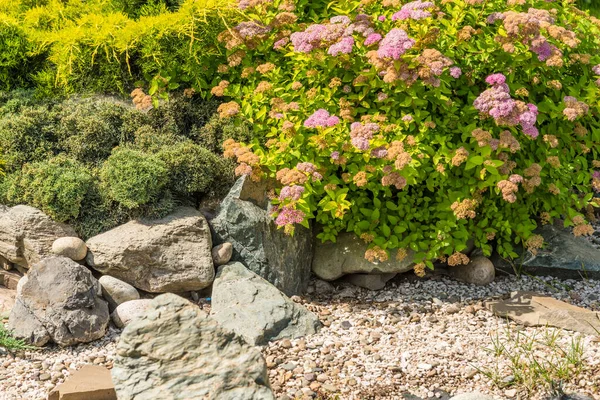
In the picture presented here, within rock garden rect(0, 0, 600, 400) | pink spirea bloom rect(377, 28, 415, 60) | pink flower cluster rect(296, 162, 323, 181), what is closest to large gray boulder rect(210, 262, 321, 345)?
rock garden rect(0, 0, 600, 400)

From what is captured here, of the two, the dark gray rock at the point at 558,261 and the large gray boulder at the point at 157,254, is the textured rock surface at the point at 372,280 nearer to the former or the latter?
the dark gray rock at the point at 558,261

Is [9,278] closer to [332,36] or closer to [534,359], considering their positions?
[332,36]

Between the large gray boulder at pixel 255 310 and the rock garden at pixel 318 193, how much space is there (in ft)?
0.04

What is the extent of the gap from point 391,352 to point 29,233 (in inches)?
89.9

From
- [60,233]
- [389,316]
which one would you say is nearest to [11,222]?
[60,233]

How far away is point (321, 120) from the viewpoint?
4148 millimetres

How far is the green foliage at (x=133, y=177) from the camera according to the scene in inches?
167

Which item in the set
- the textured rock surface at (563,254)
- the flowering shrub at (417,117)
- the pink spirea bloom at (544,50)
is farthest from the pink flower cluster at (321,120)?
the textured rock surface at (563,254)

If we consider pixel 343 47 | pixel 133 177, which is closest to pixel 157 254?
pixel 133 177

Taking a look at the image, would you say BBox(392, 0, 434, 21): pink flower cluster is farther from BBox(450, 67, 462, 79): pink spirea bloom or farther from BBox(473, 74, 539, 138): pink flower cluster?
BBox(473, 74, 539, 138): pink flower cluster

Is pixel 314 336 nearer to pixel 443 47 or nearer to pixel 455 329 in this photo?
pixel 455 329

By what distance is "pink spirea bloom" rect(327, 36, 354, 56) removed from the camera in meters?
4.12

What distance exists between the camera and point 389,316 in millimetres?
4371

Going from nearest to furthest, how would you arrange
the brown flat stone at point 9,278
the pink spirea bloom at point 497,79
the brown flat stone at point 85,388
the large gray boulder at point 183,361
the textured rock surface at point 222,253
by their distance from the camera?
1. the large gray boulder at point 183,361
2. the brown flat stone at point 85,388
3. the pink spirea bloom at point 497,79
4. the textured rock surface at point 222,253
5. the brown flat stone at point 9,278
